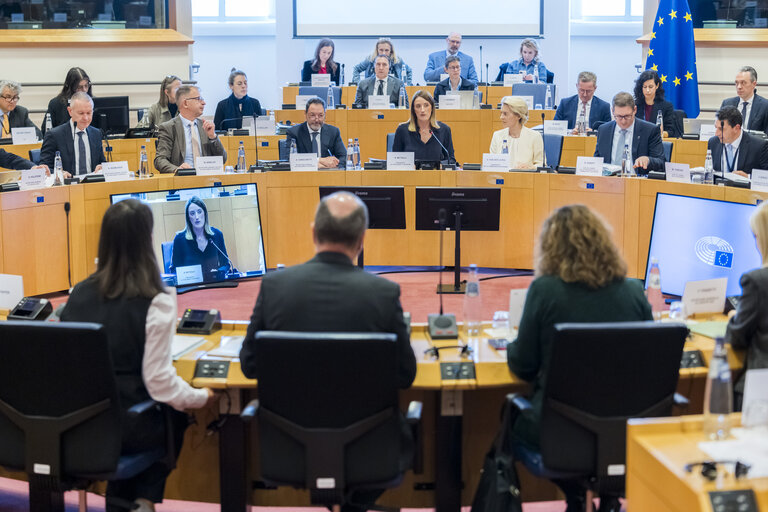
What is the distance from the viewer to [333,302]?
2.96 meters

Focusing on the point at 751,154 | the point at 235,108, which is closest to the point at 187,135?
the point at 235,108

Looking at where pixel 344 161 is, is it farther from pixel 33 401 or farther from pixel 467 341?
pixel 33 401

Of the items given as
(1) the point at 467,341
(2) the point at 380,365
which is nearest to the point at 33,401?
(2) the point at 380,365

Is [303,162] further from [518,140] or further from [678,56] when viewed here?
[678,56]

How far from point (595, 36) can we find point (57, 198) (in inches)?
428

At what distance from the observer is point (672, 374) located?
3014 millimetres

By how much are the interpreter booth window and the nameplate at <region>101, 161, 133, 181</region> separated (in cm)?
604

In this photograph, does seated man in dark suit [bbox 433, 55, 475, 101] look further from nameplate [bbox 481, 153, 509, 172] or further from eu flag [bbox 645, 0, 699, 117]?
nameplate [bbox 481, 153, 509, 172]

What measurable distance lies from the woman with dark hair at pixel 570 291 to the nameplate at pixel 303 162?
162 inches

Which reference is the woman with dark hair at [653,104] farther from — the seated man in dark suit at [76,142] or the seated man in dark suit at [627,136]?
the seated man in dark suit at [76,142]

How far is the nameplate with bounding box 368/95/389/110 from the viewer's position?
970 centimetres

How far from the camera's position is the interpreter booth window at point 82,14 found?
11531 mm

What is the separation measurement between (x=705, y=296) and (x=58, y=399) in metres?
2.76

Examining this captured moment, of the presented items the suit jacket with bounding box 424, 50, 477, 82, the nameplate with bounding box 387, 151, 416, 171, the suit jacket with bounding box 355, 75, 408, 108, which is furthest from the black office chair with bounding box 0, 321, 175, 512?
the suit jacket with bounding box 424, 50, 477, 82
